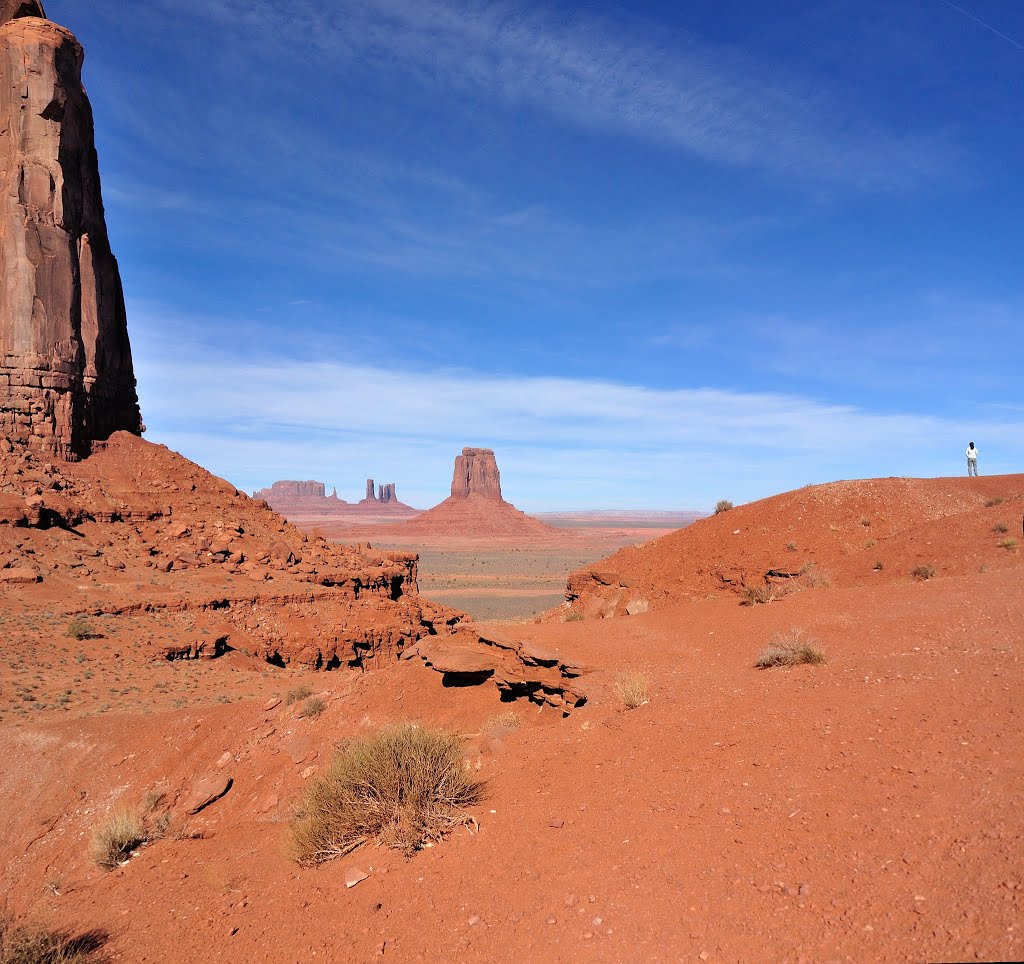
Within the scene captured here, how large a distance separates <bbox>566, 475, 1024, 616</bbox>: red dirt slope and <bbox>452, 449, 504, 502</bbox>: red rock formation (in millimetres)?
152944

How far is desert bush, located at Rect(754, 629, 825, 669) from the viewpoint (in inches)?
366

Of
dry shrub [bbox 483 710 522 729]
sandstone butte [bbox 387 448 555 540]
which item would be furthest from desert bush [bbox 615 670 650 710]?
sandstone butte [bbox 387 448 555 540]

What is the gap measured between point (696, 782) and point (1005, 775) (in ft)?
8.38

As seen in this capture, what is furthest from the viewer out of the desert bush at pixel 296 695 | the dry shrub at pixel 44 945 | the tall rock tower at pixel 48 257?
Result: the tall rock tower at pixel 48 257

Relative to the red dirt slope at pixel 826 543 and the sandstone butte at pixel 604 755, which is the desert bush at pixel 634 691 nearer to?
the sandstone butte at pixel 604 755

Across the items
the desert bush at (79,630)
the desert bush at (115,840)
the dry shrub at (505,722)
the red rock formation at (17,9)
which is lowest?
the desert bush at (115,840)

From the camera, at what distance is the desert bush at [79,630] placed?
2092cm

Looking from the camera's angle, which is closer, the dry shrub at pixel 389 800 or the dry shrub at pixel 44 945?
the dry shrub at pixel 44 945

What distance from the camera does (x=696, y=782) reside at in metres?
6.46

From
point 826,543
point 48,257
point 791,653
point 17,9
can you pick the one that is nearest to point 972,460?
point 826,543

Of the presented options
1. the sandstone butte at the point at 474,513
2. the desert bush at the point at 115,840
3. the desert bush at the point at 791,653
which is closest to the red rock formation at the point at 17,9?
the desert bush at the point at 115,840

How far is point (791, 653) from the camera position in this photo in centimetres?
951

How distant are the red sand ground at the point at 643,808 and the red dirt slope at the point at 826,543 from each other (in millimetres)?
1489

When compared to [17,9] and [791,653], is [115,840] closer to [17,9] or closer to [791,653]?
[791,653]
